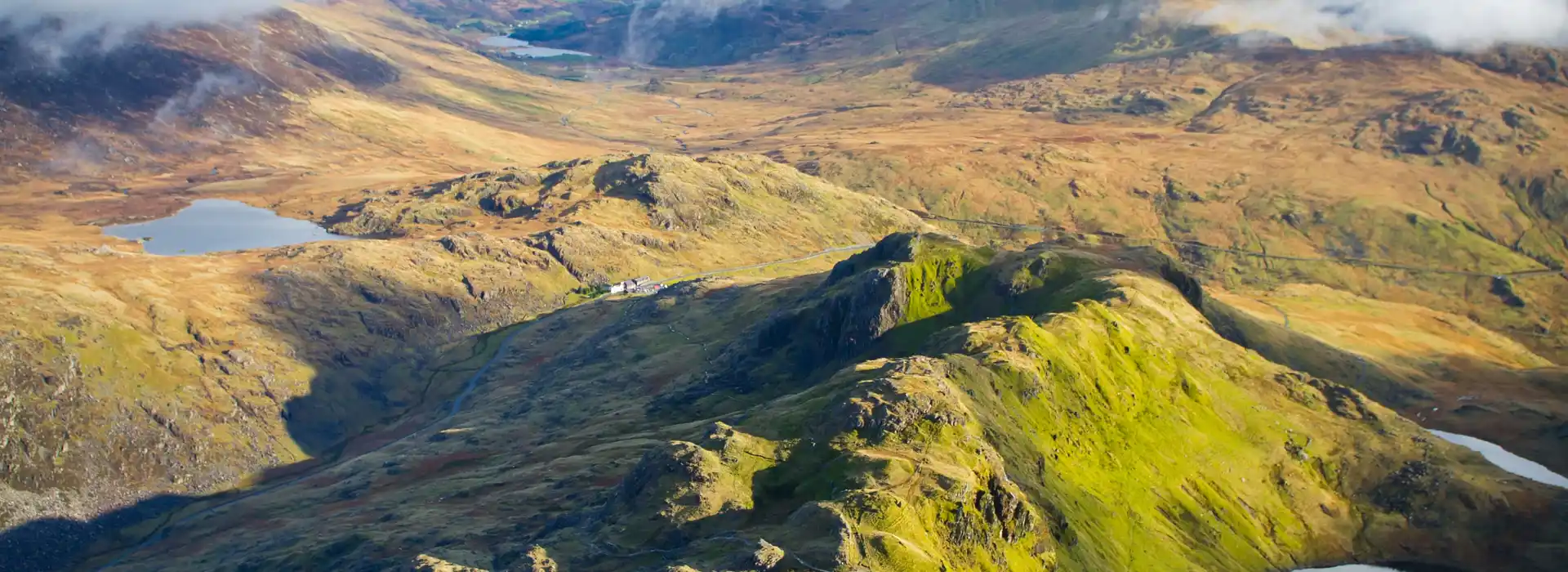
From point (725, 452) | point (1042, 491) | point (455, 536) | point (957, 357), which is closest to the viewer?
point (725, 452)

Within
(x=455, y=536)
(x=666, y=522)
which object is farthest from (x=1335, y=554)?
(x=455, y=536)

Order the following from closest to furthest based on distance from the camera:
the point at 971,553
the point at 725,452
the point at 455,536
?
the point at 971,553 → the point at 725,452 → the point at 455,536

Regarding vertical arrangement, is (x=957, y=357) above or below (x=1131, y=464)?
above

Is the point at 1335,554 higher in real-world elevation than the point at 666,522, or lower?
lower

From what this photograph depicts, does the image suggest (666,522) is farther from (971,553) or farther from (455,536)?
(455,536)

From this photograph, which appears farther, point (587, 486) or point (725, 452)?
point (587, 486)

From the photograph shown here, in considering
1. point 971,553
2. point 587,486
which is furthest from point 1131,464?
point 587,486

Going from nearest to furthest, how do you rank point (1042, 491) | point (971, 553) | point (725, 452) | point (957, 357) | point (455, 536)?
point (971, 553), point (725, 452), point (1042, 491), point (455, 536), point (957, 357)

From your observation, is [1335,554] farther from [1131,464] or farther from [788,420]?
[788,420]

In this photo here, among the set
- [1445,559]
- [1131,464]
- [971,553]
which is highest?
[971,553]
